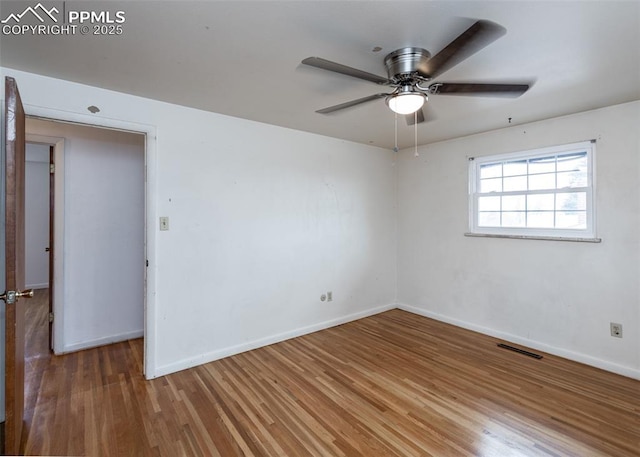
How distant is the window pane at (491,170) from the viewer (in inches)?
143

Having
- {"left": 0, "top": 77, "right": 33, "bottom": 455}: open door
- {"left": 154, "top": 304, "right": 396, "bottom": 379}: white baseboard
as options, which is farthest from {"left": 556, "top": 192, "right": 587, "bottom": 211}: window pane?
{"left": 0, "top": 77, "right": 33, "bottom": 455}: open door

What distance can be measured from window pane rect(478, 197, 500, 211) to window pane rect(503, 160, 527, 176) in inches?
12.3

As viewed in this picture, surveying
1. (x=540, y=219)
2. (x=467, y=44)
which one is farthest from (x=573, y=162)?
(x=467, y=44)

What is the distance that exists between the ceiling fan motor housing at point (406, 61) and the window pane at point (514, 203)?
233cm

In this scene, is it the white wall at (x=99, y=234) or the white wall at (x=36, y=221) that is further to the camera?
the white wall at (x=36, y=221)

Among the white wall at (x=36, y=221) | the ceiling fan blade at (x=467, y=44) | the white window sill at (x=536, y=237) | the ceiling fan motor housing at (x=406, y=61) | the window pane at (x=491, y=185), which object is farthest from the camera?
the white wall at (x=36, y=221)

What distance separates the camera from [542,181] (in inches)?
128

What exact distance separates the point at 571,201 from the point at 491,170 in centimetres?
87

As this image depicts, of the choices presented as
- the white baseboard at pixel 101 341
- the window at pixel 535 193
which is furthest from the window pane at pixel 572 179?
the white baseboard at pixel 101 341

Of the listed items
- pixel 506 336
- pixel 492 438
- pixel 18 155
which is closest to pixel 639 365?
pixel 506 336

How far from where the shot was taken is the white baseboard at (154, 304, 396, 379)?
2.78m

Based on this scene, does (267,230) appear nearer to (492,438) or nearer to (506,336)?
(492,438)

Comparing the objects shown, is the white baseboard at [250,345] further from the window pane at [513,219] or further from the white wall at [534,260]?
the window pane at [513,219]

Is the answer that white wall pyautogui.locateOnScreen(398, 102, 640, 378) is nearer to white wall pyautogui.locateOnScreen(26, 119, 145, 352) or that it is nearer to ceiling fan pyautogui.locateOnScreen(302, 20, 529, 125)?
ceiling fan pyautogui.locateOnScreen(302, 20, 529, 125)
